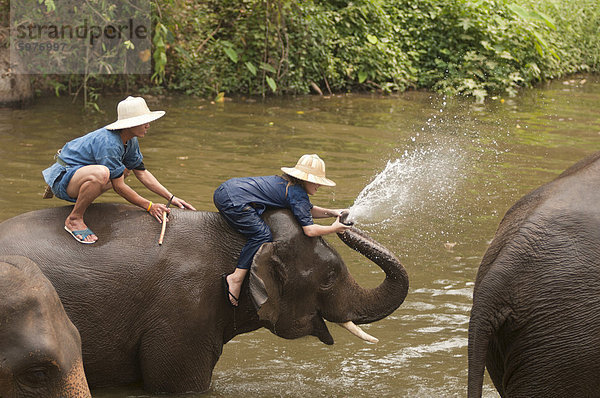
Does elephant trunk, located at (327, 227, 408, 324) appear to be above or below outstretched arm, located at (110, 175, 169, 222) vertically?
below

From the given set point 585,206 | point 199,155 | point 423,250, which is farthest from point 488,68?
point 585,206

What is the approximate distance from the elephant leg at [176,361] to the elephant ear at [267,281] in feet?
1.20

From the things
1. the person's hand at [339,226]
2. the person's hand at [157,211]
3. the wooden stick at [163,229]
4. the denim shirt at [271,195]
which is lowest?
the wooden stick at [163,229]

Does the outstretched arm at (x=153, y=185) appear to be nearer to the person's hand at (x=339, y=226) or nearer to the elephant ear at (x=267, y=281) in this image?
the elephant ear at (x=267, y=281)

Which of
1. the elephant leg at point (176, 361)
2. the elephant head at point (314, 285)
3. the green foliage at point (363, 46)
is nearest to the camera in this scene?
the elephant leg at point (176, 361)

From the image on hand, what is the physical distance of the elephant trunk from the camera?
5082 millimetres

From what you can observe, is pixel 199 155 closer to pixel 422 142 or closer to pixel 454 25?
pixel 422 142

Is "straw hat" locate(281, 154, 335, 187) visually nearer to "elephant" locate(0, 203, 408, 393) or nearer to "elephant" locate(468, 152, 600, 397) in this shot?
"elephant" locate(0, 203, 408, 393)

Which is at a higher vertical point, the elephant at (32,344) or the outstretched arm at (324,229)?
the elephant at (32,344)

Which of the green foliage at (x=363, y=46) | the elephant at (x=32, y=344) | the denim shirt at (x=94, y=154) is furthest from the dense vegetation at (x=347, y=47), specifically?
the elephant at (x=32, y=344)

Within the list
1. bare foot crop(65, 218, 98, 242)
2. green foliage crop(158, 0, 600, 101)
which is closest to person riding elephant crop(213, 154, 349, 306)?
bare foot crop(65, 218, 98, 242)

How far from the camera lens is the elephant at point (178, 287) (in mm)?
4777

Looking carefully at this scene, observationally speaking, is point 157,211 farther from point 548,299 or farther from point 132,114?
point 548,299

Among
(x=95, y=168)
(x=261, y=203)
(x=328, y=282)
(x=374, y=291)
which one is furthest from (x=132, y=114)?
(x=374, y=291)
